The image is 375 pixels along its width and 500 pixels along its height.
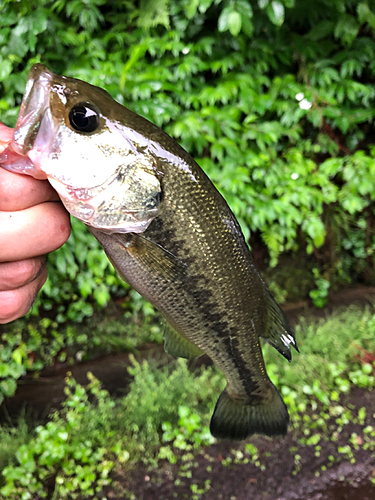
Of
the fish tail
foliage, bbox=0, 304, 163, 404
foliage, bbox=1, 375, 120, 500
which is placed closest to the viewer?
the fish tail

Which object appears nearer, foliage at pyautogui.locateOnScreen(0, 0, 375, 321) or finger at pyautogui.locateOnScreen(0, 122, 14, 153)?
finger at pyautogui.locateOnScreen(0, 122, 14, 153)

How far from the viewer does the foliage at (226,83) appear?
6.38 ft

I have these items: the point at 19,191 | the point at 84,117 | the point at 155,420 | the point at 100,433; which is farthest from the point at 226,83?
the point at 100,433

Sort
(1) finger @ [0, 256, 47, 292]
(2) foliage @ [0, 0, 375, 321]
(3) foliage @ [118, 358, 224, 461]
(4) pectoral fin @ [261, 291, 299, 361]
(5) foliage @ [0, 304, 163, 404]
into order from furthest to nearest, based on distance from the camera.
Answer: (5) foliage @ [0, 304, 163, 404]
(3) foliage @ [118, 358, 224, 461]
(2) foliage @ [0, 0, 375, 321]
(4) pectoral fin @ [261, 291, 299, 361]
(1) finger @ [0, 256, 47, 292]

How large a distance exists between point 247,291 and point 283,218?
1661 mm

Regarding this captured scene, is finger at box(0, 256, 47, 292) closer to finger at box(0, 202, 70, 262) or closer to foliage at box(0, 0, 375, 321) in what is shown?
finger at box(0, 202, 70, 262)

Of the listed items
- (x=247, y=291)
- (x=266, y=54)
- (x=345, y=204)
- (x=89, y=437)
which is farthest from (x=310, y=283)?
(x=247, y=291)

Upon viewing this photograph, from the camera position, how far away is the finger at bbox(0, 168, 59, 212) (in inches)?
27.1

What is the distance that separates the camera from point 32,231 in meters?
0.73

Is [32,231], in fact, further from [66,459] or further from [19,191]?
[66,459]

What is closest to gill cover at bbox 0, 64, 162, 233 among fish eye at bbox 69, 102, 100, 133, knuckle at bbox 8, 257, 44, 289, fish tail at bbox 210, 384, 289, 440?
fish eye at bbox 69, 102, 100, 133

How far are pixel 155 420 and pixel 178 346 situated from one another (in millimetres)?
1281

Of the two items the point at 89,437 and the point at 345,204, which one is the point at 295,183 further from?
the point at 89,437

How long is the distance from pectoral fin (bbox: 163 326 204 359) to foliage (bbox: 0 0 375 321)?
1.12 metres
